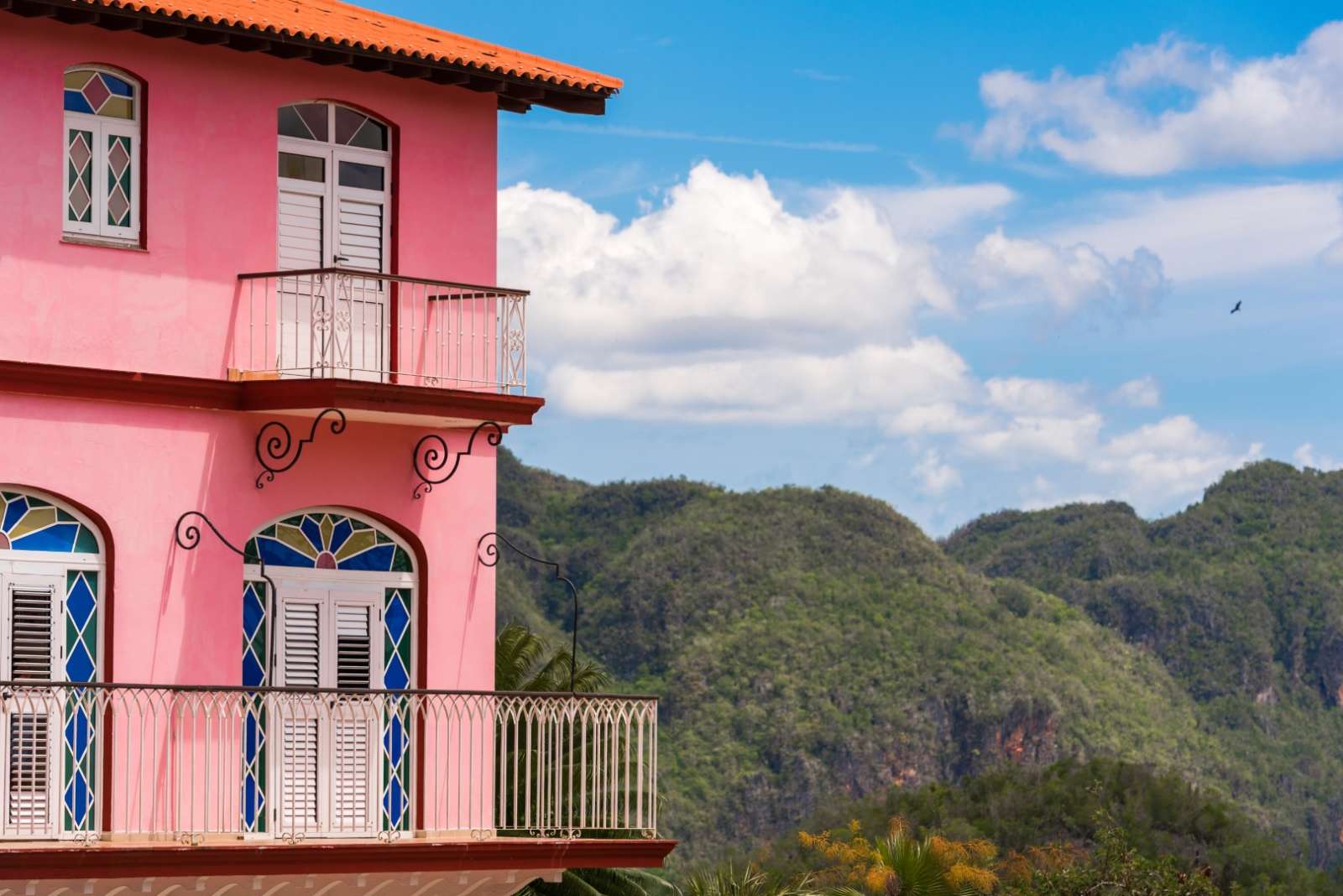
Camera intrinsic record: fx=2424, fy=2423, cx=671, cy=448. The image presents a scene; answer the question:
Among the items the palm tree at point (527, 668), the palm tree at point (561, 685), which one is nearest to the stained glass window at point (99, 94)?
the palm tree at point (561, 685)

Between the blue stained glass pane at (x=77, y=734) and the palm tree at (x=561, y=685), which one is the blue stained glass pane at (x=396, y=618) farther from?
the palm tree at (x=561, y=685)

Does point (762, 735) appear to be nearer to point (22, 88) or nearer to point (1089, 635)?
point (1089, 635)

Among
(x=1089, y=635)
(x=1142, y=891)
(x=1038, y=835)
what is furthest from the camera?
(x=1089, y=635)

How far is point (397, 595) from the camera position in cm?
→ 2131

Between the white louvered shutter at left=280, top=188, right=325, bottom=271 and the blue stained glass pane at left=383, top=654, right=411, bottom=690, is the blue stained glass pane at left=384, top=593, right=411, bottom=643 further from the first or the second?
the white louvered shutter at left=280, top=188, right=325, bottom=271

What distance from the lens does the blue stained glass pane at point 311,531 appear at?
2083 centimetres

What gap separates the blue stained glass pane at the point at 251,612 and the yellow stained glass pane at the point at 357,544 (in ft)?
2.78

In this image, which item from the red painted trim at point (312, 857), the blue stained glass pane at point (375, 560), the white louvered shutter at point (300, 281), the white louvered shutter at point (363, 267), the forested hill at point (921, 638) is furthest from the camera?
the forested hill at point (921, 638)

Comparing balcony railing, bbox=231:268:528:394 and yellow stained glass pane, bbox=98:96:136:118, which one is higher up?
yellow stained glass pane, bbox=98:96:136:118

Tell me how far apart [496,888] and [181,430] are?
477 cm

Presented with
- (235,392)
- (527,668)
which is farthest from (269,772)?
(527,668)

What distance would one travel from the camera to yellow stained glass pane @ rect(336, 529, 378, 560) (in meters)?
21.0

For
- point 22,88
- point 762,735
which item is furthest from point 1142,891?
point 762,735

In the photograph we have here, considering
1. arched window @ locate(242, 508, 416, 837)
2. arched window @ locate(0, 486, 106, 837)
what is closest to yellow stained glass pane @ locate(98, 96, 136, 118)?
arched window @ locate(0, 486, 106, 837)
